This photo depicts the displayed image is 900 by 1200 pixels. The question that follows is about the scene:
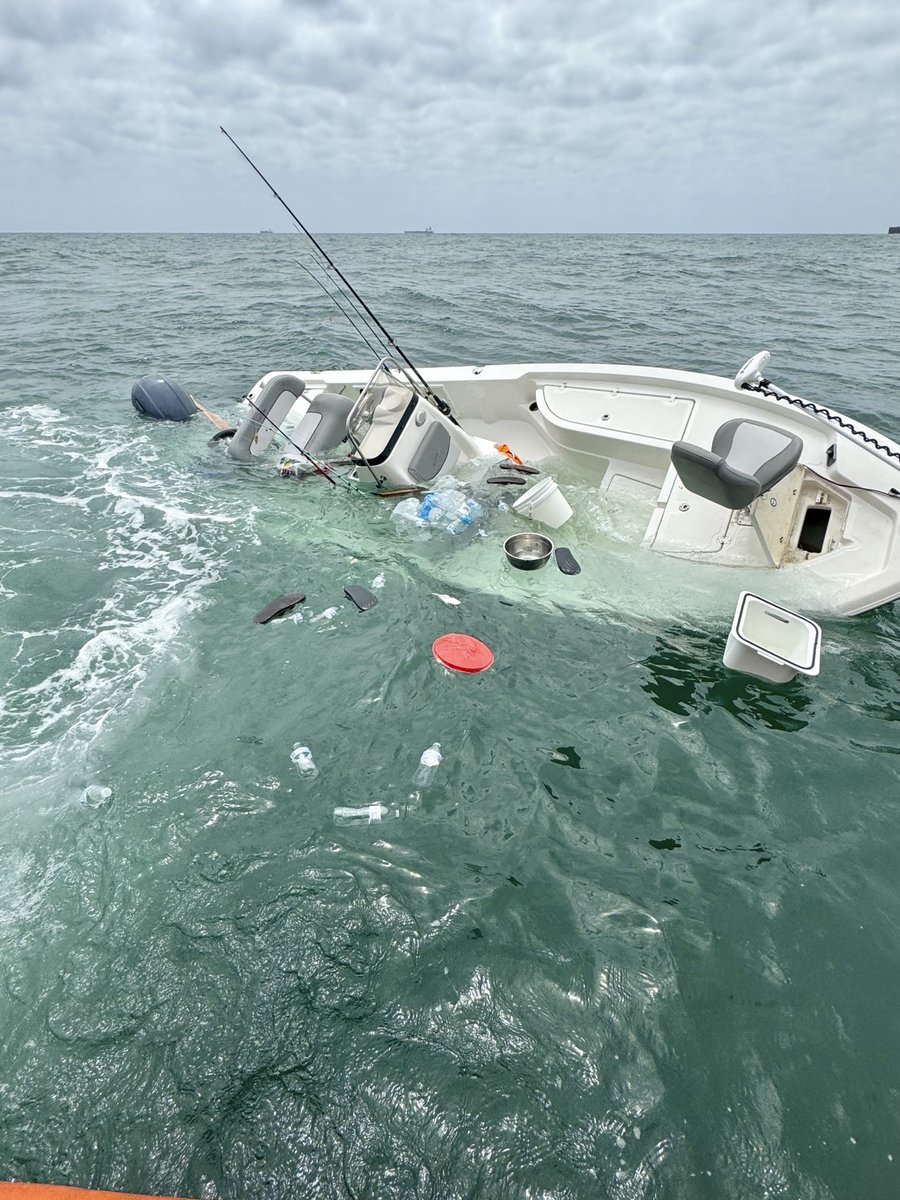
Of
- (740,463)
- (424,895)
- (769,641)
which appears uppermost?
(740,463)

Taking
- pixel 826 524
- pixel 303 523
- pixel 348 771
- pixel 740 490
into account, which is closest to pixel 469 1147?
pixel 348 771

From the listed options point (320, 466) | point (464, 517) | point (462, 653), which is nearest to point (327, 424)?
point (320, 466)

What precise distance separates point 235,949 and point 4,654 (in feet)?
10.9

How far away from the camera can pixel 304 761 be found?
376 centimetres

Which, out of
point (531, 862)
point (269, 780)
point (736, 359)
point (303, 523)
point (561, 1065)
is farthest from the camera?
point (736, 359)

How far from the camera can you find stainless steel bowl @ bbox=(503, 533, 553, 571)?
17.7 feet

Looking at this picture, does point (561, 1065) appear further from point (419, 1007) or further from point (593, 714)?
point (593, 714)

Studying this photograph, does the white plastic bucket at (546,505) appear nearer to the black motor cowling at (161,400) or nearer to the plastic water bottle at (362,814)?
the plastic water bottle at (362,814)

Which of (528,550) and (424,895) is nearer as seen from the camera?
(424,895)

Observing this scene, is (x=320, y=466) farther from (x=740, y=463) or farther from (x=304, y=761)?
(x=740, y=463)

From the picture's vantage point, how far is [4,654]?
472 centimetres

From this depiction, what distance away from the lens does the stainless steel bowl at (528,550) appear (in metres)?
5.38

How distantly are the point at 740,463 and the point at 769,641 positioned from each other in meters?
1.28

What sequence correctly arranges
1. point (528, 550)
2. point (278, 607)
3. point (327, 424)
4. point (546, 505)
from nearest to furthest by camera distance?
point (278, 607) → point (528, 550) → point (546, 505) → point (327, 424)
